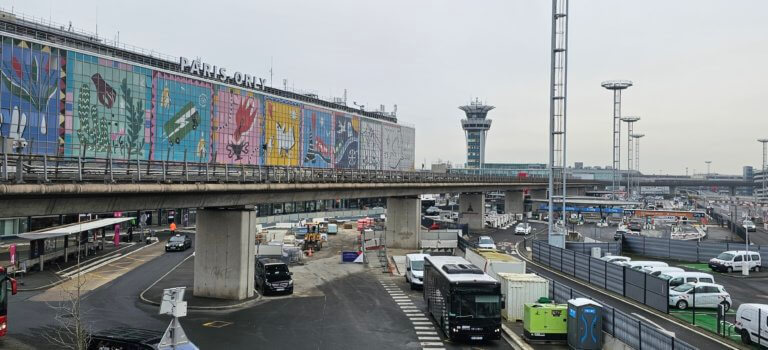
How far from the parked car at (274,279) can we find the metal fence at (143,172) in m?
5.52

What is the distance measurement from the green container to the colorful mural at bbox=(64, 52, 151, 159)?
2625 inches

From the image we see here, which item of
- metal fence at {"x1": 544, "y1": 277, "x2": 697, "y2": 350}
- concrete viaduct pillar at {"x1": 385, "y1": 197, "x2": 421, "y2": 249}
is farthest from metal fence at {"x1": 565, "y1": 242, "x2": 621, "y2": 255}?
metal fence at {"x1": 544, "y1": 277, "x2": 697, "y2": 350}

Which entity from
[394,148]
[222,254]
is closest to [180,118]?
[222,254]

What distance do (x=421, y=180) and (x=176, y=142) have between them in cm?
5429

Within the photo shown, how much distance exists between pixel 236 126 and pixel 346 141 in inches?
1775

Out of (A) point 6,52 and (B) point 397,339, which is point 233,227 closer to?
(B) point 397,339

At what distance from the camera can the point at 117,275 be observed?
1601 inches

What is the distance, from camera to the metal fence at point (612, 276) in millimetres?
28516

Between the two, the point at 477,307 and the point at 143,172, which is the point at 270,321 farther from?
the point at 477,307

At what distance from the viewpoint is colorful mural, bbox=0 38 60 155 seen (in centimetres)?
6825

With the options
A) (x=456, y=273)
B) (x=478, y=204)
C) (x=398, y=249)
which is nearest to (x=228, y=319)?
(x=456, y=273)

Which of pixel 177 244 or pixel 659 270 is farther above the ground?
pixel 659 270

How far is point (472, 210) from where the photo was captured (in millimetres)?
92688

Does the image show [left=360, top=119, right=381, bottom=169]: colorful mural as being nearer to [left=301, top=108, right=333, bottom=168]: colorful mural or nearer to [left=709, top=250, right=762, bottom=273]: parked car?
[left=301, top=108, right=333, bottom=168]: colorful mural
